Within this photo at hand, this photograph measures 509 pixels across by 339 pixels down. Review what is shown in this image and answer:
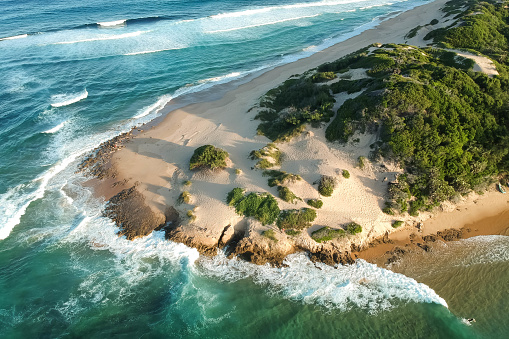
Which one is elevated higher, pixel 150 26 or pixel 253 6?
pixel 253 6

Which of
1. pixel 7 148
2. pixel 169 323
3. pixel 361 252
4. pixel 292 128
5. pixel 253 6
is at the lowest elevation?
pixel 169 323

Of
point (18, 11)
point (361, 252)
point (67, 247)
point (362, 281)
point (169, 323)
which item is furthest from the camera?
point (18, 11)

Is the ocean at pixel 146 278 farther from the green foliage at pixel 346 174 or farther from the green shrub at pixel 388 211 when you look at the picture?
the green foliage at pixel 346 174

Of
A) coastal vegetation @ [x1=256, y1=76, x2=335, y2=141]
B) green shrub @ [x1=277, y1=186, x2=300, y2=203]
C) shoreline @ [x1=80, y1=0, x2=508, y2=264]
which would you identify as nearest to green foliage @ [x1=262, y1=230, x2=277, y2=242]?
shoreline @ [x1=80, y1=0, x2=508, y2=264]

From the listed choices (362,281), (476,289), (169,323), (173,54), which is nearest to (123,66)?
(173,54)

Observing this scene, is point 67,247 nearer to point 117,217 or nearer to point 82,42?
point 117,217

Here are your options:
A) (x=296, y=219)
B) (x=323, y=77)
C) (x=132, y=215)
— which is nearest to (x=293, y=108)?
(x=323, y=77)

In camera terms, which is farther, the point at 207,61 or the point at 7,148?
the point at 207,61
